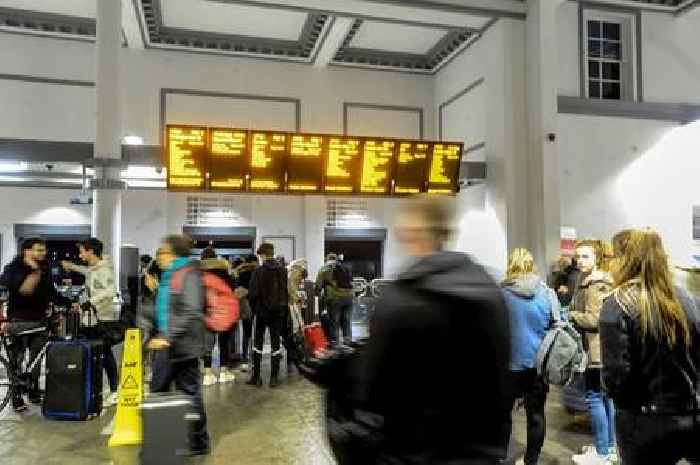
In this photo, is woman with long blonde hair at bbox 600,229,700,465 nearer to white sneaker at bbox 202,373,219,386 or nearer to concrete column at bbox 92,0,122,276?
white sneaker at bbox 202,373,219,386

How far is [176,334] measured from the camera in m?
4.09

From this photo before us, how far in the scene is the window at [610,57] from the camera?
403 inches

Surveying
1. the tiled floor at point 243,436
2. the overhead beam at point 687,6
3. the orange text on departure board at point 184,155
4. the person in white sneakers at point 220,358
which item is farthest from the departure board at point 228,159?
the overhead beam at point 687,6

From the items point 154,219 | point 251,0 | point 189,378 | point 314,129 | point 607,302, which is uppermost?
point 251,0

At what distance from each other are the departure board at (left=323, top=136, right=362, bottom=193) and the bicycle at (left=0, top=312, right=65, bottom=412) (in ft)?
12.9

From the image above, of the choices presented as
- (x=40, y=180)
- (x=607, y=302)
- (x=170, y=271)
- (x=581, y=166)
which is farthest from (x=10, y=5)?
(x=607, y=302)

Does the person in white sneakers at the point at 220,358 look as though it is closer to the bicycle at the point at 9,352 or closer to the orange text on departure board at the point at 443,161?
the bicycle at the point at 9,352

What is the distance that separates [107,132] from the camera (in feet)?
25.8

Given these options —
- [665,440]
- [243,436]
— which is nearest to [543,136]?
[243,436]

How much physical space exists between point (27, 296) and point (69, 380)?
2.94 ft

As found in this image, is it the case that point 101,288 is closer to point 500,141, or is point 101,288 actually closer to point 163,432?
point 163,432

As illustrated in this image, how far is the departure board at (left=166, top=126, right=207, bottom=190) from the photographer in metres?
7.86

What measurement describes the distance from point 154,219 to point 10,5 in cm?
435

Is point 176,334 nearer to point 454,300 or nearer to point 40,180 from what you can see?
point 454,300
